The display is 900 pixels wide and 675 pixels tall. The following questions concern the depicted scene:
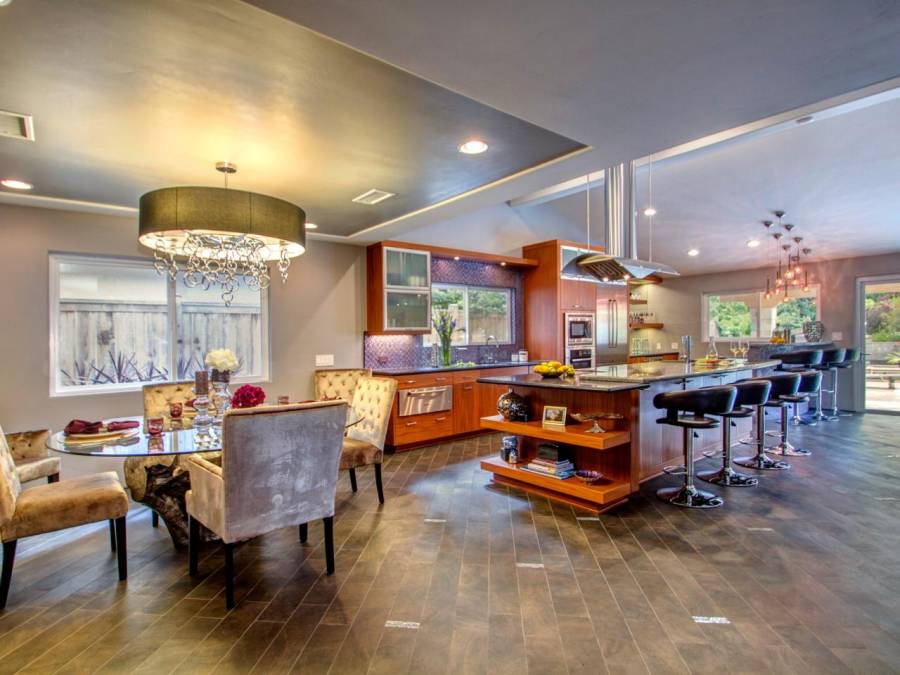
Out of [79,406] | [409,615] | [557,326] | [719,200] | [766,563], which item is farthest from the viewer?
[557,326]

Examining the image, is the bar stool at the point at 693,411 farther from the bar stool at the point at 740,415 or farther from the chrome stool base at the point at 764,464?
the chrome stool base at the point at 764,464

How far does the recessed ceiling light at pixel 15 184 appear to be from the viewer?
3.25 meters

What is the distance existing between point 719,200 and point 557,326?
273 centimetres

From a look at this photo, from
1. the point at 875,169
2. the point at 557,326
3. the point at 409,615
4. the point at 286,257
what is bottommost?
the point at 409,615

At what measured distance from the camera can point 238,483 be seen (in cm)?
227

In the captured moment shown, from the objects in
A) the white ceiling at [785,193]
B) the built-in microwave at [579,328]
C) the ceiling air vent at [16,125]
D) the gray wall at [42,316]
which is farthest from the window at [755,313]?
the ceiling air vent at [16,125]

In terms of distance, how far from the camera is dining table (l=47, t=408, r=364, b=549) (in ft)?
8.01

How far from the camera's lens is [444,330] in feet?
21.0

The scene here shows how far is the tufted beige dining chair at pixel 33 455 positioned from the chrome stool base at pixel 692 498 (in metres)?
4.62

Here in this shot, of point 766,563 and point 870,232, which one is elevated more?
point 870,232

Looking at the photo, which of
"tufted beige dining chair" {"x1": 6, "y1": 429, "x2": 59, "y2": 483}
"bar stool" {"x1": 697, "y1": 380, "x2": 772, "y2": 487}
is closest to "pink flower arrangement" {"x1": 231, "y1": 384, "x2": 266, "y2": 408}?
"tufted beige dining chair" {"x1": 6, "y1": 429, "x2": 59, "y2": 483}

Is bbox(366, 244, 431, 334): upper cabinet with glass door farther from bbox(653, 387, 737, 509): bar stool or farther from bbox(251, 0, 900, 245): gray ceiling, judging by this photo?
bbox(251, 0, 900, 245): gray ceiling

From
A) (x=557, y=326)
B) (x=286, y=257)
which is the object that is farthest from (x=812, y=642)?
(x=557, y=326)

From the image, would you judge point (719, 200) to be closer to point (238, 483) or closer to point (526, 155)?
point (526, 155)
